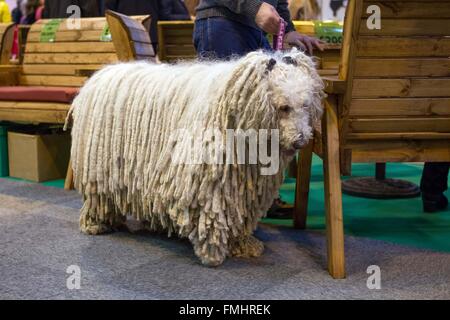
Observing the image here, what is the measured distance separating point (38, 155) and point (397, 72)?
2476 millimetres

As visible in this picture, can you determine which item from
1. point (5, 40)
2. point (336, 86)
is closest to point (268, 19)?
point (336, 86)

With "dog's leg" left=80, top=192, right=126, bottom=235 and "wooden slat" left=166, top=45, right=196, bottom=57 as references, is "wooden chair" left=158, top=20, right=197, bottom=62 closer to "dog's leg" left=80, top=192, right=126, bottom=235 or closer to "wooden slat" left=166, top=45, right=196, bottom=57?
"wooden slat" left=166, top=45, right=196, bottom=57

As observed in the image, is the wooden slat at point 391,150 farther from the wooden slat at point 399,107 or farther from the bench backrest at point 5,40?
the bench backrest at point 5,40

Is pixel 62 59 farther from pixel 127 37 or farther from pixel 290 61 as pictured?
pixel 290 61

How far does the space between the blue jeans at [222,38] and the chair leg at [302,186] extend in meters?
0.57

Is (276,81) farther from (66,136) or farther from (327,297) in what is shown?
(66,136)

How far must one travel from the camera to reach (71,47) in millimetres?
3924

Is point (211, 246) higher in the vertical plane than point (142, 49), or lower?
lower

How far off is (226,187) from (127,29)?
4.13 feet

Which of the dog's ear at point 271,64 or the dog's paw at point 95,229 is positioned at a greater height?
the dog's ear at point 271,64

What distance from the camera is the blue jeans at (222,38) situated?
7.88ft

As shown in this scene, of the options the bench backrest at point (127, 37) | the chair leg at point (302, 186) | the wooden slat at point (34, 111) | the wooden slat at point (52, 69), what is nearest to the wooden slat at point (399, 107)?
the chair leg at point (302, 186)
